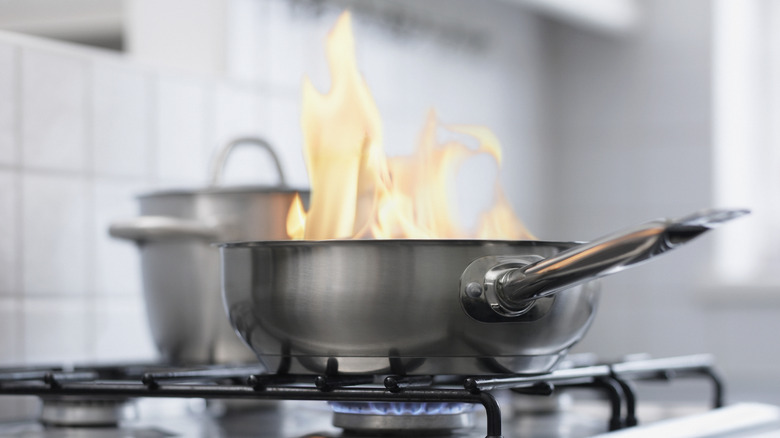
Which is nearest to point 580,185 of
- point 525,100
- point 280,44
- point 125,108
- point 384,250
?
point 525,100

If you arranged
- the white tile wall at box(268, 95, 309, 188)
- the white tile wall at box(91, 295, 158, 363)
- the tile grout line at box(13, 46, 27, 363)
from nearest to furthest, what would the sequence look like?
the tile grout line at box(13, 46, 27, 363) → the white tile wall at box(91, 295, 158, 363) → the white tile wall at box(268, 95, 309, 188)

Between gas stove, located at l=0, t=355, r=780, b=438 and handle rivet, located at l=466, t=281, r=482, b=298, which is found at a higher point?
handle rivet, located at l=466, t=281, r=482, b=298

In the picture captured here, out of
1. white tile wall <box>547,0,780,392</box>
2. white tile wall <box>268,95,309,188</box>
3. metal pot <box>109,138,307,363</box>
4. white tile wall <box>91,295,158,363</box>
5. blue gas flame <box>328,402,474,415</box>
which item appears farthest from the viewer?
white tile wall <box>547,0,780,392</box>

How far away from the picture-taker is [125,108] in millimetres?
1223

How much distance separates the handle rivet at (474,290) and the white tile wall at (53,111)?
24.9 inches

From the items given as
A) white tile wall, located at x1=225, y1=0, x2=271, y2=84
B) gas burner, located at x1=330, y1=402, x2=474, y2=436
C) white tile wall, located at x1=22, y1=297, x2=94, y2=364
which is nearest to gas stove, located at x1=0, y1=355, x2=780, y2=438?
gas burner, located at x1=330, y1=402, x2=474, y2=436

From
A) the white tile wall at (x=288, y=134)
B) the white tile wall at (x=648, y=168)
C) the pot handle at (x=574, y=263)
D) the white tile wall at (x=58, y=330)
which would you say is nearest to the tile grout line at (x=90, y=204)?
the white tile wall at (x=58, y=330)

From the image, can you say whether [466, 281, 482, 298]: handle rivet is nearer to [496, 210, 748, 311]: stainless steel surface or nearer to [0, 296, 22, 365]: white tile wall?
[496, 210, 748, 311]: stainless steel surface

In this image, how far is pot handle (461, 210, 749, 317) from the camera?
57 centimetres

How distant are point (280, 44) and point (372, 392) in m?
0.97

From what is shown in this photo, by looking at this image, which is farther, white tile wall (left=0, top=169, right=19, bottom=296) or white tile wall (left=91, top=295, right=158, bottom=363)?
white tile wall (left=91, top=295, right=158, bottom=363)

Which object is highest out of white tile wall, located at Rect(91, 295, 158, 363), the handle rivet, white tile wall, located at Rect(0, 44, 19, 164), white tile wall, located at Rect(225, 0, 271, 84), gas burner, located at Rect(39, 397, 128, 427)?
white tile wall, located at Rect(225, 0, 271, 84)

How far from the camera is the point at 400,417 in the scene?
2.39 ft

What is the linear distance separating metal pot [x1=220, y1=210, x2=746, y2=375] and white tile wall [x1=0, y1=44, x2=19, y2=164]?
19.5 inches
